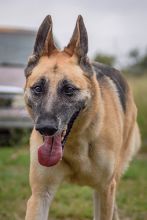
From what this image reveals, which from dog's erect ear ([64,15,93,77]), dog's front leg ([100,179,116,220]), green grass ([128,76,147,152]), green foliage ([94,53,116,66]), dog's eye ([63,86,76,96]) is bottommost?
green foliage ([94,53,116,66])

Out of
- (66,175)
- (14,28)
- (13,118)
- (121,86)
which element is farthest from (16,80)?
(66,175)

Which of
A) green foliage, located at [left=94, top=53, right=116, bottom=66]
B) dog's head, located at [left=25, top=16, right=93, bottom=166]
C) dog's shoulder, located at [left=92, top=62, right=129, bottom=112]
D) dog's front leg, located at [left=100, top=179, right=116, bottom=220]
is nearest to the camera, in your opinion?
dog's head, located at [left=25, top=16, right=93, bottom=166]

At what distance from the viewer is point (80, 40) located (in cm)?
475

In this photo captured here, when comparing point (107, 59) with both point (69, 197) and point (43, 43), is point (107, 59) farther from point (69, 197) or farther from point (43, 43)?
point (43, 43)

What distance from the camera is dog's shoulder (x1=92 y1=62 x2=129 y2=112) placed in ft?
18.0

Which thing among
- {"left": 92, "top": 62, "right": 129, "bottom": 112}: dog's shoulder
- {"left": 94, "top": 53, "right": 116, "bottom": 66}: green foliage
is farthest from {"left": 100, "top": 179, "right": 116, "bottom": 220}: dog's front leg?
{"left": 94, "top": 53, "right": 116, "bottom": 66}: green foliage

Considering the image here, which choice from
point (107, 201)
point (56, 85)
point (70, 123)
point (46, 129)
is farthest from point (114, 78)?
point (46, 129)

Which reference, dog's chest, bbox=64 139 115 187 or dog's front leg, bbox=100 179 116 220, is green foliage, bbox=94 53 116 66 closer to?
Answer: dog's front leg, bbox=100 179 116 220

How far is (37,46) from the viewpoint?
4.80 m

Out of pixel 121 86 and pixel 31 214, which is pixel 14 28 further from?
pixel 31 214

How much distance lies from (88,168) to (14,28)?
25.4 feet

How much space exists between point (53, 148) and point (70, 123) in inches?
9.1

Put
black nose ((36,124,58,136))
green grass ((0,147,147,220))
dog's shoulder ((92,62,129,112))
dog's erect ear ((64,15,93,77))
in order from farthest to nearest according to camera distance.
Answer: green grass ((0,147,147,220)) < dog's shoulder ((92,62,129,112)) < dog's erect ear ((64,15,93,77)) < black nose ((36,124,58,136))

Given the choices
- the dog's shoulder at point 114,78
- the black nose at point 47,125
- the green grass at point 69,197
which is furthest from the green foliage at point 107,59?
the black nose at point 47,125
